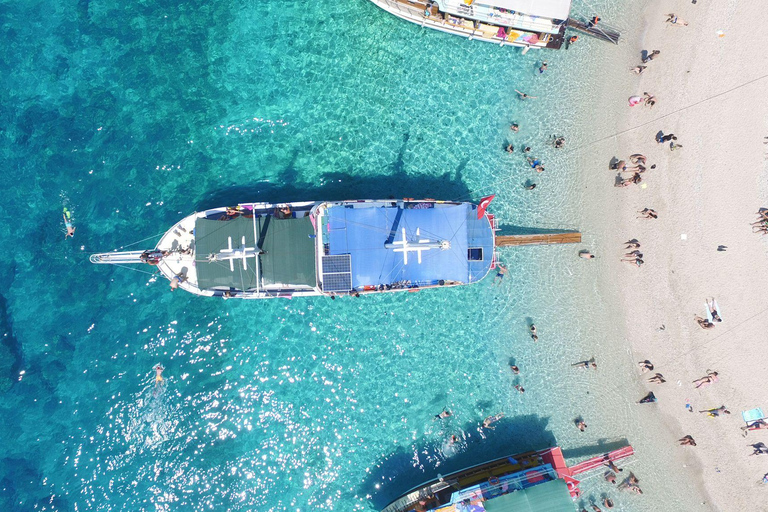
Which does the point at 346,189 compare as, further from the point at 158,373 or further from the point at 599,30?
the point at 599,30

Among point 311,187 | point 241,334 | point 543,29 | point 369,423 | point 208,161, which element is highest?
point 543,29

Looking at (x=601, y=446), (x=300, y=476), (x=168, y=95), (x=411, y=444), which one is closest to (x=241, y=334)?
(x=300, y=476)

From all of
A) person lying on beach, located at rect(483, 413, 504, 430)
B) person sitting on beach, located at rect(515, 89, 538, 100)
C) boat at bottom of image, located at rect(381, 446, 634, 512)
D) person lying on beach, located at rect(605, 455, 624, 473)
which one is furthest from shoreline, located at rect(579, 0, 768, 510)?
person lying on beach, located at rect(483, 413, 504, 430)

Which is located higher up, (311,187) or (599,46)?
(599,46)

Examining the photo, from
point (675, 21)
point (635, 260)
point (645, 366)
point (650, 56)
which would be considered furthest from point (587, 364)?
point (675, 21)

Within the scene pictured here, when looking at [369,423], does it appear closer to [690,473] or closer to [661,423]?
[661,423]

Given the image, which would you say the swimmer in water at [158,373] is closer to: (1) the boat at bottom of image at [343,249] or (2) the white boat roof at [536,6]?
(1) the boat at bottom of image at [343,249]
